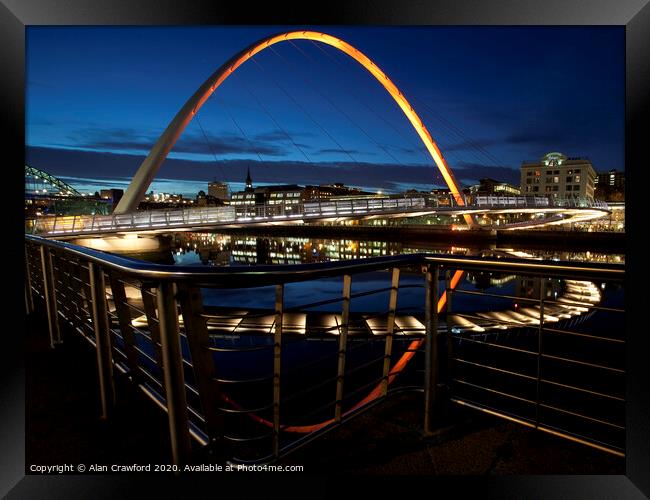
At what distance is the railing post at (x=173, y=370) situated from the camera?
1192mm

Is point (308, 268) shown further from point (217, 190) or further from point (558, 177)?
point (217, 190)

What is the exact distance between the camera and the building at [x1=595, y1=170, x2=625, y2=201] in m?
56.6

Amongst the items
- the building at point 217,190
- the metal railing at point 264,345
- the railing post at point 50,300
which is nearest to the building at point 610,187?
the metal railing at point 264,345

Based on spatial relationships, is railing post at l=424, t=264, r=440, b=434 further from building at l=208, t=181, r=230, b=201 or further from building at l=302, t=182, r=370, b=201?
building at l=208, t=181, r=230, b=201

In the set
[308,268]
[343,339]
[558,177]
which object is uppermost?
[558,177]

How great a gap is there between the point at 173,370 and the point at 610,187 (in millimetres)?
81506

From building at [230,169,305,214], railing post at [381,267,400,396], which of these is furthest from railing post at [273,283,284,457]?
building at [230,169,305,214]

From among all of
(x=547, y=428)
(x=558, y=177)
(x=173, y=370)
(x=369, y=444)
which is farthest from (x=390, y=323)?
(x=558, y=177)

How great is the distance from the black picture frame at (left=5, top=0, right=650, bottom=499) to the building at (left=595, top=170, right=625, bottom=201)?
171 ft

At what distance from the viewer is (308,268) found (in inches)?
50.3
